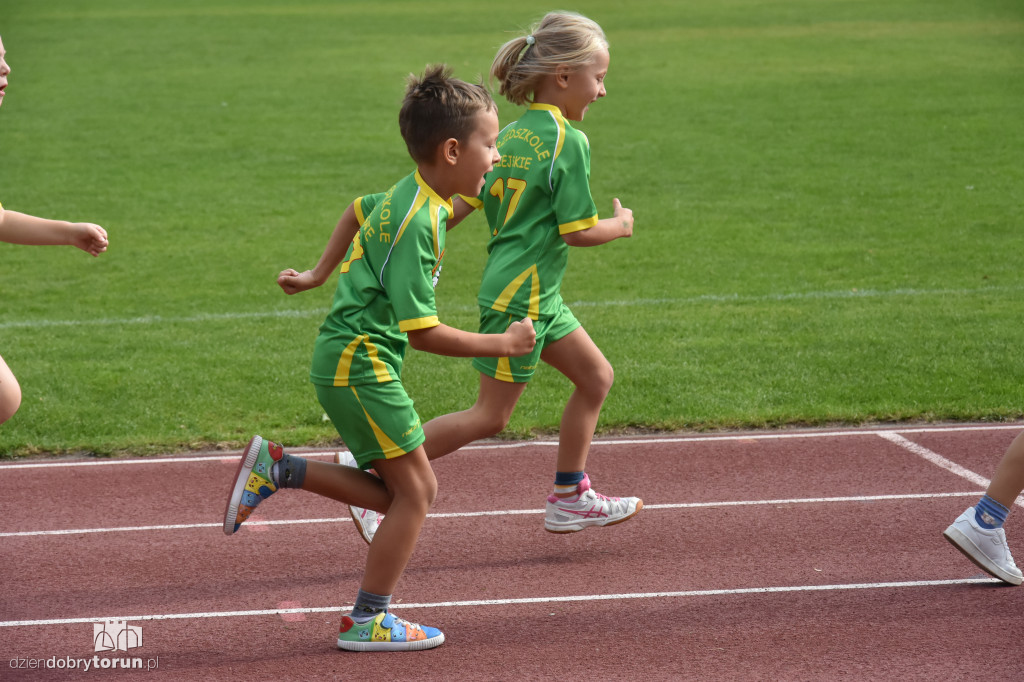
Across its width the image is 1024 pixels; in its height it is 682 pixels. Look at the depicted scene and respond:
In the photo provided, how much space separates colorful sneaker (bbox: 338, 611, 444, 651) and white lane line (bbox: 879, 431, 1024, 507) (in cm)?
302

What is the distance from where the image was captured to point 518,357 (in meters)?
4.84

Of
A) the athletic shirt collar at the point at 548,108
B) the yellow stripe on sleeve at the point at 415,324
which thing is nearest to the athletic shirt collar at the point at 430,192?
the yellow stripe on sleeve at the point at 415,324

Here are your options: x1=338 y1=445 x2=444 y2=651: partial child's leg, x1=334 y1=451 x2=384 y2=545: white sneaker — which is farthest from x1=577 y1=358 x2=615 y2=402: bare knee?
x1=338 y1=445 x2=444 y2=651: partial child's leg

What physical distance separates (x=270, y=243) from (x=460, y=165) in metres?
11.4

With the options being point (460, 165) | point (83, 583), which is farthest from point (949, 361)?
point (83, 583)

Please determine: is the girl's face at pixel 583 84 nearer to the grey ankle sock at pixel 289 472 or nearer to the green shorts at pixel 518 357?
the green shorts at pixel 518 357

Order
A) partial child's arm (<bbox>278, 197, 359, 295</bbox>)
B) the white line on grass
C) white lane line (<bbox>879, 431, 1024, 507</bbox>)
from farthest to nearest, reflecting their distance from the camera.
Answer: the white line on grass
white lane line (<bbox>879, 431, 1024, 507</bbox>)
partial child's arm (<bbox>278, 197, 359, 295</bbox>)

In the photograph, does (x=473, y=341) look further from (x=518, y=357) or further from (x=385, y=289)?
(x=518, y=357)

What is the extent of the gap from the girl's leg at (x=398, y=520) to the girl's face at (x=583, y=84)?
1640 mm

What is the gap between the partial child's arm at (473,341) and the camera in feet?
12.5

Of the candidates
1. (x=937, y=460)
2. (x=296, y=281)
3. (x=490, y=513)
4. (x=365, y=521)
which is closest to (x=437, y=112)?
(x=296, y=281)

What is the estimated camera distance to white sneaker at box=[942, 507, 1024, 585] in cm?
457

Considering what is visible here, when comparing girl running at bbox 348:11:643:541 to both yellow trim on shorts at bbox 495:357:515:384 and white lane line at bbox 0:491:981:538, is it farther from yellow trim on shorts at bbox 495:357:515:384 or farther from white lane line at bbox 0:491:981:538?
white lane line at bbox 0:491:981:538

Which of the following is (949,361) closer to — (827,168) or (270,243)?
(270,243)
